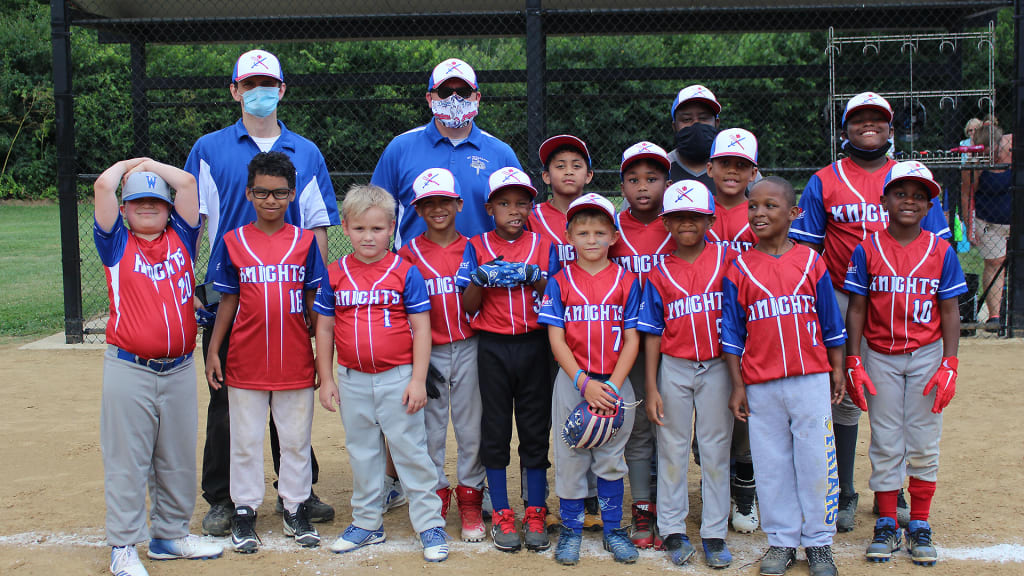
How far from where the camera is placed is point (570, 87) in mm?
21641

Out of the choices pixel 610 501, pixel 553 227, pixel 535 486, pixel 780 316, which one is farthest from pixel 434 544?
pixel 780 316

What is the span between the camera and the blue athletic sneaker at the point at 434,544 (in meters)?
3.72

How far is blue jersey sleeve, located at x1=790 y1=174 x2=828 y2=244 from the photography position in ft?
13.2

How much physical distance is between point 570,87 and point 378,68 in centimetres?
603

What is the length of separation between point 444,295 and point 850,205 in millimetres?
1849

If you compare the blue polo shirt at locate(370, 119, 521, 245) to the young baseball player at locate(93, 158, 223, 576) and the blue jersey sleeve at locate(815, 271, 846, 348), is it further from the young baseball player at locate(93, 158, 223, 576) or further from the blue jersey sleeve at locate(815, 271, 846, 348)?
the blue jersey sleeve at locate(815, 271, 846, 348)

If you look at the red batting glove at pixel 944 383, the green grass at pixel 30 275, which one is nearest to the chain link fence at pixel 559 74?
the green grass at pixel 30 275

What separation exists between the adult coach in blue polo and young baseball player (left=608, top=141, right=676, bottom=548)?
2.32 ft

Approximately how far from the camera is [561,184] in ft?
13.4

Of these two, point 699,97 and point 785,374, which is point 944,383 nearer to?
point 785,374

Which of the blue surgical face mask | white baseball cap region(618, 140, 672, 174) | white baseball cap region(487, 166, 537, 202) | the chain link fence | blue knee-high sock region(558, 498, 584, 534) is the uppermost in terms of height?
the chain link fence

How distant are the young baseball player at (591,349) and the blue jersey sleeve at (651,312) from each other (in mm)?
34

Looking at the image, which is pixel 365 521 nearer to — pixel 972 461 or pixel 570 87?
pixel 972 461

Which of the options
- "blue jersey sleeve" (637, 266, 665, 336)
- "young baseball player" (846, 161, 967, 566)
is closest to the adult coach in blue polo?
"blue jersey sleeve" (637, 266, 665, 336)
